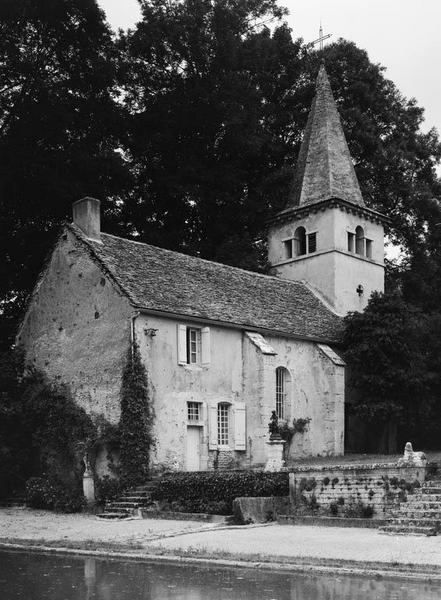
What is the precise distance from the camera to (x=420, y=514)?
18.1 m

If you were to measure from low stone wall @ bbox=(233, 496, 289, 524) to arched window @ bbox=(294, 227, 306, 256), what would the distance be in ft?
70.4

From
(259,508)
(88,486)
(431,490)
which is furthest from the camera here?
(88,486)

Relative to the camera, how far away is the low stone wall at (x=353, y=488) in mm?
19294

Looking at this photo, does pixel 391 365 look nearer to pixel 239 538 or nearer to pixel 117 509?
pixel 117 509

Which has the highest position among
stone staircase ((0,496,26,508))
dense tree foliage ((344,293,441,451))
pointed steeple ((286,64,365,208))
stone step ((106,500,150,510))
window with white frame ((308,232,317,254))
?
pointed steeple ((286,64,365,208))

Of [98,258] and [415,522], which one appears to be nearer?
[415,522]

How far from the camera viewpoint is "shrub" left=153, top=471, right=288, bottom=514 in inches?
852

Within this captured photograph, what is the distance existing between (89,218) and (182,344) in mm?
6089

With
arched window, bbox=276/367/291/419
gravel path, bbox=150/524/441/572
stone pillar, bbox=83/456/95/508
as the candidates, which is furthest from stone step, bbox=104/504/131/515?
arched window, bbox=276/367/291/419

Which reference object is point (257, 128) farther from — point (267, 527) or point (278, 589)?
point (278, 589)


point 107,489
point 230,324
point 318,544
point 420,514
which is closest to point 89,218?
point 230,324

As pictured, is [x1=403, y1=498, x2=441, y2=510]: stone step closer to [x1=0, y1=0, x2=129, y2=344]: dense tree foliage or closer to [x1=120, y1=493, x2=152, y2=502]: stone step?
[x1=120, y1=493, x2=152, y2=502]: stone step

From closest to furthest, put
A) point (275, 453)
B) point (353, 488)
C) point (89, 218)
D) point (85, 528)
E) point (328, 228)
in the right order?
1. point (353, 488)
2. point (85, 528)
3. point (275, 453)
4. point (89, 218)
5. point (328, 228)

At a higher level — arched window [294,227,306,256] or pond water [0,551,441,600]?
arched window [294,227,306,256]
